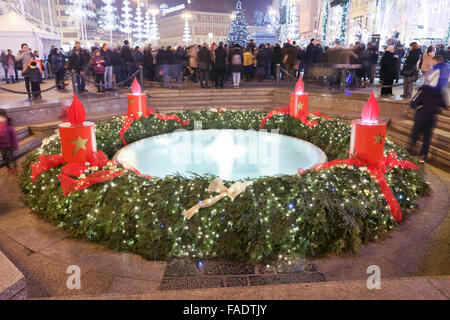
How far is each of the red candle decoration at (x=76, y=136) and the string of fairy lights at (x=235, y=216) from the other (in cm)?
40

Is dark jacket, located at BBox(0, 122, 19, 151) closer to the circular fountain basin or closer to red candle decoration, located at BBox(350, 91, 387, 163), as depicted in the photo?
the circular fountain basin

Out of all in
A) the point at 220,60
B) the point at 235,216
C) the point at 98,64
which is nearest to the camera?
the point at 235,216

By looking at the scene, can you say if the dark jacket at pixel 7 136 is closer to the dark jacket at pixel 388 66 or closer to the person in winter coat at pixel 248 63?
the dark jacket at pixel 388 66

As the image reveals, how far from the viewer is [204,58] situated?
39.0ft

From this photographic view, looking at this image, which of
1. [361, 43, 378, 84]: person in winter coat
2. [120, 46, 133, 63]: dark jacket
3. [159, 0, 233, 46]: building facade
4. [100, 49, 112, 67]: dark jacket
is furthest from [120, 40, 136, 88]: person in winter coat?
[159, 0, 233, 46]: building facade

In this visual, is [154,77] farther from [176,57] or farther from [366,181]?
[366,181]

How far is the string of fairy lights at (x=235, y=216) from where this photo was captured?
300 centimetres

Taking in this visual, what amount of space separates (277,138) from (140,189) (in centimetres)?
303

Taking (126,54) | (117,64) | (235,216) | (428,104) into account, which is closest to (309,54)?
(126,54)

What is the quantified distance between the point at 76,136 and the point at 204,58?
28.9ft

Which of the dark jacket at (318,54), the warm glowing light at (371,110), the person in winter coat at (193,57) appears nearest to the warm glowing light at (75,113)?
the warm glowing light at (371,110)

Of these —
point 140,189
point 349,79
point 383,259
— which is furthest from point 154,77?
point 383,259

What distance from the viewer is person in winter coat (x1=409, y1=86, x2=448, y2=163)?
17.4ft

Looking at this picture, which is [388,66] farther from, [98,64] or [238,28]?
[238,28]
